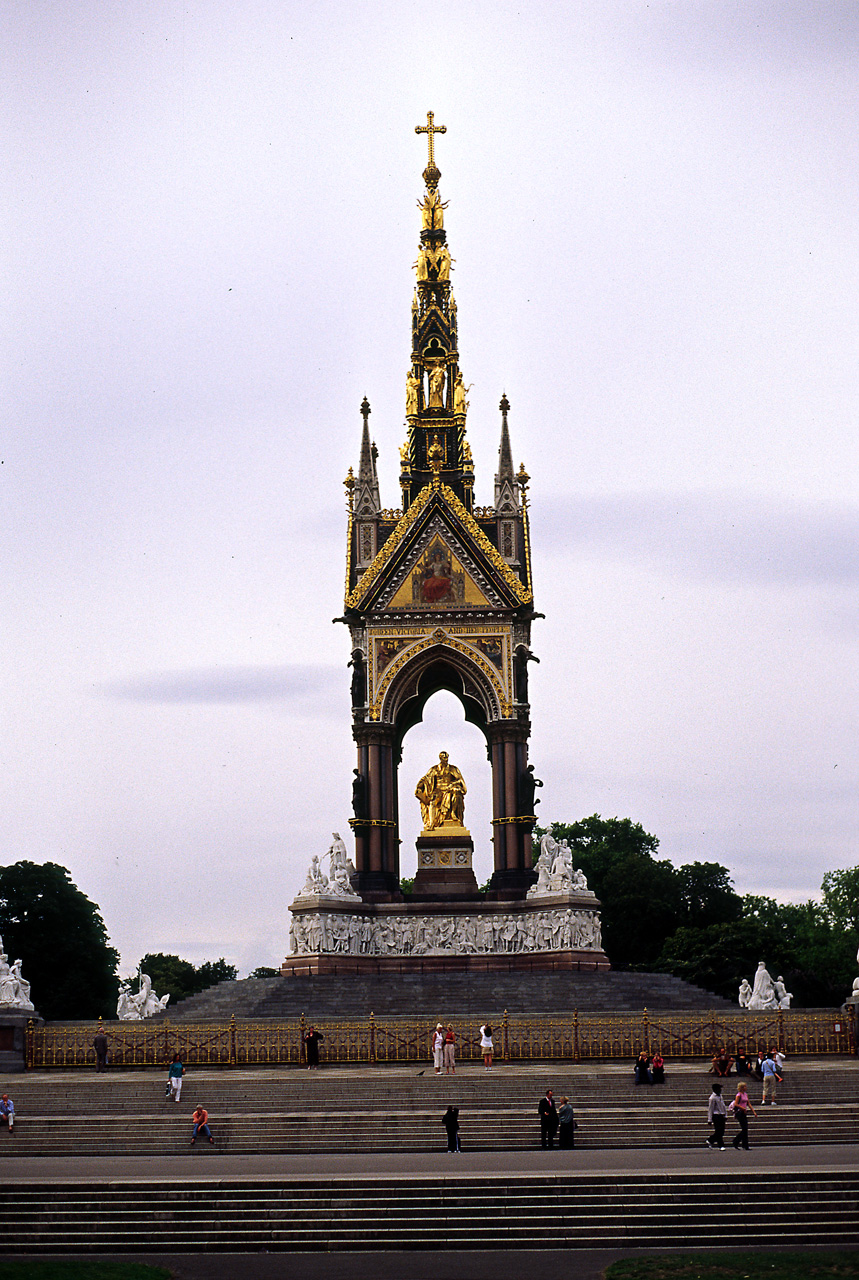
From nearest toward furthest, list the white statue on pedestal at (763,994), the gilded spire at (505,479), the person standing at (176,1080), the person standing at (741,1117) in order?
the person standing at (741,1117), the person standing at (176,1080), the white statue on pedestal at (763,994), the gilded spire at (505,479)

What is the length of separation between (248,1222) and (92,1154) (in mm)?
6682

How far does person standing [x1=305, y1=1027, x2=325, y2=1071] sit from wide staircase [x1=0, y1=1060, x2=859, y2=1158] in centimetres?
115

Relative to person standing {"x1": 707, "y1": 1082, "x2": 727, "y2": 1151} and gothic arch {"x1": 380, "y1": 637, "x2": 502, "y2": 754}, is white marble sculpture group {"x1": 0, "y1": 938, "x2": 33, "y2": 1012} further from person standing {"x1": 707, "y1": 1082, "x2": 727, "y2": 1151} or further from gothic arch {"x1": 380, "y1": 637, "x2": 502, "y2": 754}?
person standing {"x1": 707, "y1": 1082, "x2": 727, "y2": 1151}

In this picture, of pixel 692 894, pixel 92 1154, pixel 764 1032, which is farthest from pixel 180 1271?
pixel 692 894

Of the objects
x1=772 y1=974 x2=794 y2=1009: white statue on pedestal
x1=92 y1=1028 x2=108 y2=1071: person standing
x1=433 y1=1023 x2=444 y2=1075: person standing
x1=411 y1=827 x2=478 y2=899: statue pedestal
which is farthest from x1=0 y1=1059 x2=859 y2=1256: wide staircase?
x1=411 y1=827 x2=478 y2=899: statue pedestal

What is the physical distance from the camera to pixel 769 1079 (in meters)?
28.2

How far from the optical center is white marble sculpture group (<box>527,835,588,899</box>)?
4438 centimetres

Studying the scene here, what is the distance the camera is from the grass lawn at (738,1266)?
1752 cm

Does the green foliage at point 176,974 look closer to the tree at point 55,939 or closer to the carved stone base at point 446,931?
the tree at point 55,939

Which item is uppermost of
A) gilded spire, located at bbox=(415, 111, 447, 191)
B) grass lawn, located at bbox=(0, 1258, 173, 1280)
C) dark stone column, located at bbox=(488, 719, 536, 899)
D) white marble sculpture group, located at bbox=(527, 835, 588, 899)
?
gilded spire, located at bbox=(415, 111, 447, 191)

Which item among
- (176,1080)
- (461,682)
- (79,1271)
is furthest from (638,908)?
(79,1271)

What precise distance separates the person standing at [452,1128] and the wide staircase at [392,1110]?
1.23 ft

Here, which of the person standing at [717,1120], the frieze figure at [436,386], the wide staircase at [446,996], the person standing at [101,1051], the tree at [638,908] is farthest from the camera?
the tree at [638,908]

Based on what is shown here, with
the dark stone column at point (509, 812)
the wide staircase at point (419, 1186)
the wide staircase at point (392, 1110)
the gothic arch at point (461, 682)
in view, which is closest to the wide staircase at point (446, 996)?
the dark stone column at point (509, 812)
